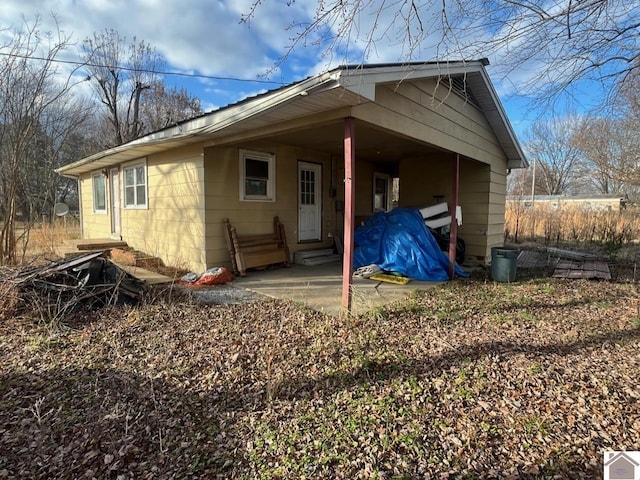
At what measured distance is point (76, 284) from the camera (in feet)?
13.6

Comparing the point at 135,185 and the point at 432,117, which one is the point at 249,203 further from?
the point at 432,117

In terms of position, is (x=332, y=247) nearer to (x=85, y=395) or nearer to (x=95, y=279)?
(x=95, y=279)

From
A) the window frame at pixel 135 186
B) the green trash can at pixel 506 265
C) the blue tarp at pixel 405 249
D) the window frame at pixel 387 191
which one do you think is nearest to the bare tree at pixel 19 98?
the window frame at pixel 135 186

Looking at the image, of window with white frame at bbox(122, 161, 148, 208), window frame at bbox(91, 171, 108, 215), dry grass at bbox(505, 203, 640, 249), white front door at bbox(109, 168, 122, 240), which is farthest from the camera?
dry grass at bbox(505, 203, 640, 249)

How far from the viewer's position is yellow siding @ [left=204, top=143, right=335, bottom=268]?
6.10 m

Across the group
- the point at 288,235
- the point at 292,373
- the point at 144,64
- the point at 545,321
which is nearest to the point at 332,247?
the point at 288,235

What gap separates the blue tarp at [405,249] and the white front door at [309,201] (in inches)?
58.5

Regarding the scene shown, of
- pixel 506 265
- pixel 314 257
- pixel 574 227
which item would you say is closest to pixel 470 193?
pixel 506 265

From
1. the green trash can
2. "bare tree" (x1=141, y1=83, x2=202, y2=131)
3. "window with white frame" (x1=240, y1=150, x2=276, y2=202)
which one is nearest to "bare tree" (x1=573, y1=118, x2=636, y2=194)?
the green trash can

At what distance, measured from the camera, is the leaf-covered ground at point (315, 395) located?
1.83 metres

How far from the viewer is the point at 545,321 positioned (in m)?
3.94

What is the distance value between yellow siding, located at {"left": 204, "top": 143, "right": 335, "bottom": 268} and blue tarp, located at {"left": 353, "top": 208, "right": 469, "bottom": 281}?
1.72 metres

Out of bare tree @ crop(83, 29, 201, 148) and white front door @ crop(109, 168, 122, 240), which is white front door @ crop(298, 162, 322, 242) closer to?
white front door @ crop(109, 168, 122, 240)

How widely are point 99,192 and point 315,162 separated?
6.97 m
